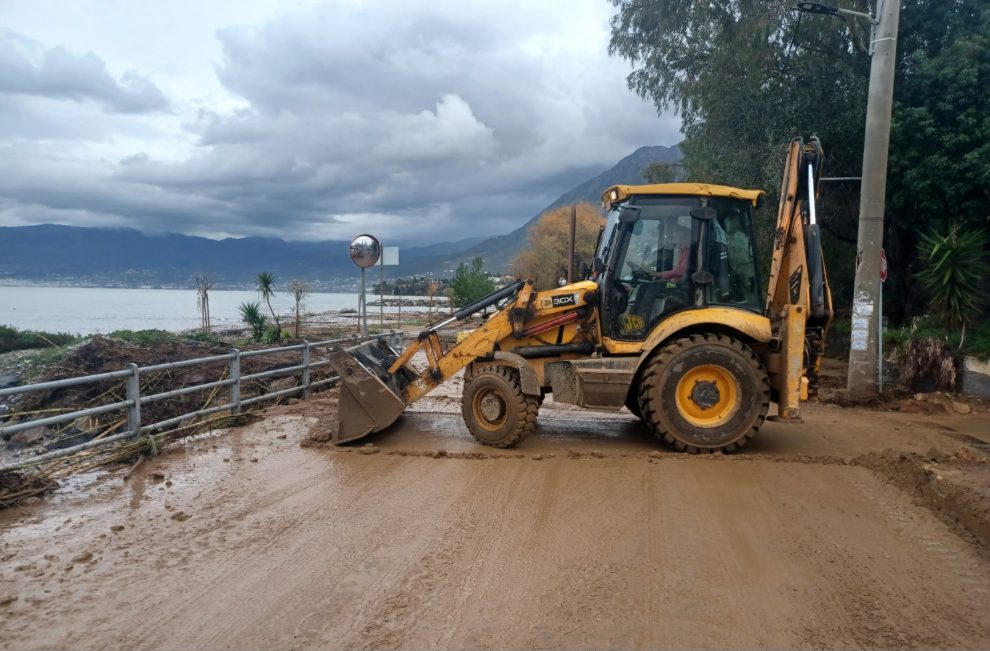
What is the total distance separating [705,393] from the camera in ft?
23.7

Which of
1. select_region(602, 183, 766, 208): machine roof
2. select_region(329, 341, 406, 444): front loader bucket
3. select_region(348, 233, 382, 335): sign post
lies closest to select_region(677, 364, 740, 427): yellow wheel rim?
select_region(602, 183, 766, 208): machine roof

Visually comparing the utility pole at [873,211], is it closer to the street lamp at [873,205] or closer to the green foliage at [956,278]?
the street lamp at [873,205]

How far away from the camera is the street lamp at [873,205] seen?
432 inches

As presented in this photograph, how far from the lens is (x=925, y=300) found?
16.4 meters

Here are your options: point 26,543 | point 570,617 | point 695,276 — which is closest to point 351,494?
point 26,543

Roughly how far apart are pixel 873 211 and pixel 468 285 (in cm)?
2297

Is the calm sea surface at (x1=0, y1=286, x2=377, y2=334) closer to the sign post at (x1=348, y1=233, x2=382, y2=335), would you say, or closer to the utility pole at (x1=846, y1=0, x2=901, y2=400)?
the sign post at (x1=348, y1=233, x2=382, y2=335)

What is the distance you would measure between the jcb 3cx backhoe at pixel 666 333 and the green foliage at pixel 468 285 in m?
24.3

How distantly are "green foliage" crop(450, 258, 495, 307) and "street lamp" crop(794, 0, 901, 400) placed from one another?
22.0 meters

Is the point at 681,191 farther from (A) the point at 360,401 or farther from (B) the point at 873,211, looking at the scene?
(B) the point at 873,211

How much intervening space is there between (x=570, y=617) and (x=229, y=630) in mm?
1831

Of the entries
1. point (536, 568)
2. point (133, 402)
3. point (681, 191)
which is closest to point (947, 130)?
point (681, 191)

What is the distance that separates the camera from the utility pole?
10977 millimetres

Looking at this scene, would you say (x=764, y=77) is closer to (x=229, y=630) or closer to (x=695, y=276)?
(x=695, y=276)
